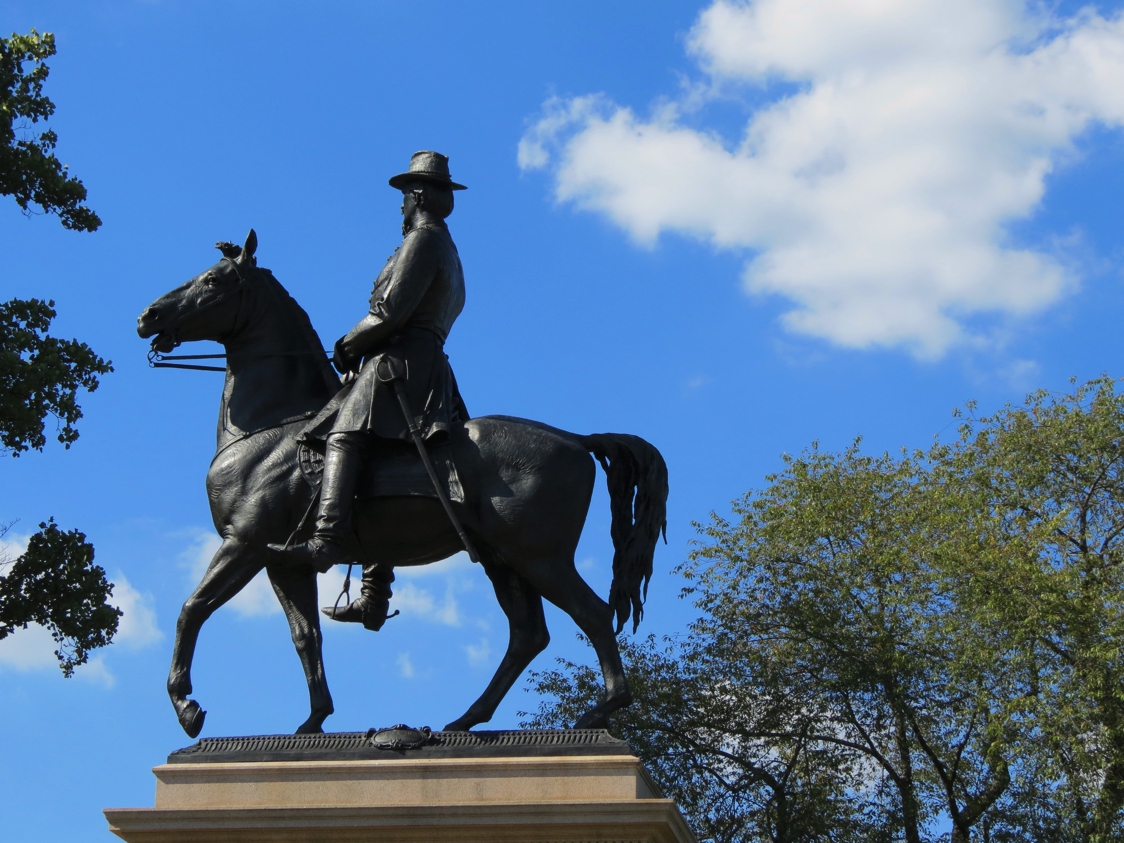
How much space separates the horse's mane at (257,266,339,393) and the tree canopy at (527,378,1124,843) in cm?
1524

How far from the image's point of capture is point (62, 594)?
18.6 meters

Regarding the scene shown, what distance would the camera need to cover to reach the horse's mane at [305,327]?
1116 centimetres

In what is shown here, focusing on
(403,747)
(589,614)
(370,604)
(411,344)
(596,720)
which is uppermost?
(411,344)

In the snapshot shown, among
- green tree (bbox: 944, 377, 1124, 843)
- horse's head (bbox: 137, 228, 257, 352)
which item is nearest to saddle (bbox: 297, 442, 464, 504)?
horse's head (bbox: 137, 228, 257, 352)

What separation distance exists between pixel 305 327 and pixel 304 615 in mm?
2052

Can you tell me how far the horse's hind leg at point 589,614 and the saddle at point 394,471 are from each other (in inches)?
32.1

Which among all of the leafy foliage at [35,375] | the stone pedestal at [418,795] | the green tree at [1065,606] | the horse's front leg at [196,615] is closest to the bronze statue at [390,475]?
the horse's front leg at [196,615]

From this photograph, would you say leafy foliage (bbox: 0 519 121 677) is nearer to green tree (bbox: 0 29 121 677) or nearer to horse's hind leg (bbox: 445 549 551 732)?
green tree (bbox: 0 29 121 677)

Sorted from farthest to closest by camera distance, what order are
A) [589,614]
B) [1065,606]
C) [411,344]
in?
[1065,606] → [411,344] → [589,614]

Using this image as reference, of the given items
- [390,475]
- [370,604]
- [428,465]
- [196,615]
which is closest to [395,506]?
[390,475]

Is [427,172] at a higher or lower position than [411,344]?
higher

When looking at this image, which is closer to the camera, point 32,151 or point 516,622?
point 516,622

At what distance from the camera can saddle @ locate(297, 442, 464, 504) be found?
10258 millimetres

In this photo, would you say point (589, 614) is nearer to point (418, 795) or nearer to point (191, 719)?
point (418, 795)
